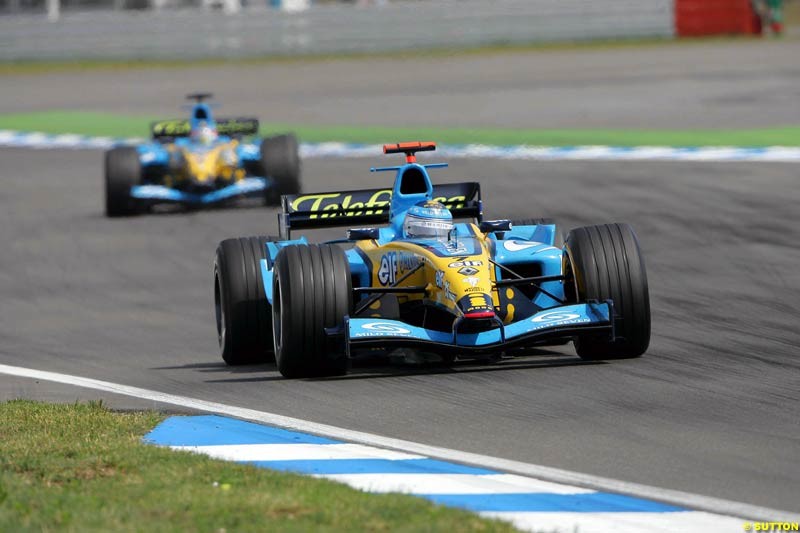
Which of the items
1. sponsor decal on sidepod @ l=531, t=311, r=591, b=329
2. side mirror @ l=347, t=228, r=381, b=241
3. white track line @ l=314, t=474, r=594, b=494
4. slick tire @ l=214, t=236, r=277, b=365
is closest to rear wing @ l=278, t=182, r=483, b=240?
slick tire @ l=214, t=236, r=277, b=365

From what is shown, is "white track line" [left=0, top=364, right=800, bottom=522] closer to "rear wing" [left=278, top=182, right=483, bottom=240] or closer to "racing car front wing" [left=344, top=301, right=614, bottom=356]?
"racing car front wing" [left=344, top=301, right=614, bottom=356]

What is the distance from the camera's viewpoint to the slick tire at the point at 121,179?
21.3 metres

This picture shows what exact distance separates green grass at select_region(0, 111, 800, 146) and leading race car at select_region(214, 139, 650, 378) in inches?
585

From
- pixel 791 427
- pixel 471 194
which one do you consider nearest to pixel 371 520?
pixel 791 427

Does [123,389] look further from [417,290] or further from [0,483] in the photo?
[0,483]

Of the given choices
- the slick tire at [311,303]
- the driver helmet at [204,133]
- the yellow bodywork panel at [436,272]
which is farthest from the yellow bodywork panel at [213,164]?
the slick tire at [311,303]

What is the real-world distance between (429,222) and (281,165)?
35.7ft

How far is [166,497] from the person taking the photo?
22.8 ft

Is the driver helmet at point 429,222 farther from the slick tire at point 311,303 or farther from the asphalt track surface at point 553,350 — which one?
the asphalt track surface at point 553,350

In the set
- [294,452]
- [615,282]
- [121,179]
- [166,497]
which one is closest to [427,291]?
[615,282]

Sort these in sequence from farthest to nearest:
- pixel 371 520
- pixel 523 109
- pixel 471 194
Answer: pixel 523 109
pixel 471 194
pixel 371 520

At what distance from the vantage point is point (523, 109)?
33438 mm

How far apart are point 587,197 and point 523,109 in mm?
13265

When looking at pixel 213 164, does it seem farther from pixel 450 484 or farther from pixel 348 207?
pixel 450 484
